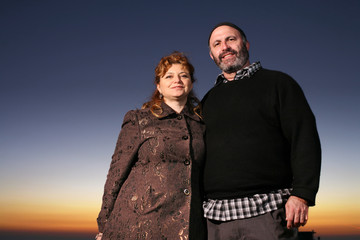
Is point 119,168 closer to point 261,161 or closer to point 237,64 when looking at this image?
point 261,161

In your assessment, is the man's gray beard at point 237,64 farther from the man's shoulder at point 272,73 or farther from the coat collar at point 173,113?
the coat collar at point 173,113

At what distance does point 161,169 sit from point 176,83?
92 centimetres

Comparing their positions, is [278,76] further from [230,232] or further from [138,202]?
[138,202]

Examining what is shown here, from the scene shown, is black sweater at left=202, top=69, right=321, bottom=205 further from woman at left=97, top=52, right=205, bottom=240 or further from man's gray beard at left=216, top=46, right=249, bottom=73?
man's gray beard at left=216, top=46, right=249, bottom=73

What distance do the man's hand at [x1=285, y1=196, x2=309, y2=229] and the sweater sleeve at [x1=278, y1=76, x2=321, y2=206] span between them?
5cm

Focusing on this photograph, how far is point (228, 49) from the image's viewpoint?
11.6ft

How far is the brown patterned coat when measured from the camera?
9.77 feet

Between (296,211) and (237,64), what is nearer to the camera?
(296,211)

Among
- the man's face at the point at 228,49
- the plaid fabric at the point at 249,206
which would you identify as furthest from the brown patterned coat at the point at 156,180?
the man's face at the point at 228,49

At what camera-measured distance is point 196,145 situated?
3.21 metres

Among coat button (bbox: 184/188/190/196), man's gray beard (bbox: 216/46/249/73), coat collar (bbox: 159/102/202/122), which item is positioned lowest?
coat button (bbox: 184/188/190/196)

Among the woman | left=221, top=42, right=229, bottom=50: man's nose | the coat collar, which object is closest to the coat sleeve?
the woman

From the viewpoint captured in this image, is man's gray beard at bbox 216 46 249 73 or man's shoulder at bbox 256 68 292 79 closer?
man's shoulder at bbox 256 68 292 79

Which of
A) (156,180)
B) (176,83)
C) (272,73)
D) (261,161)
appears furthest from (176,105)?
(261,161)
